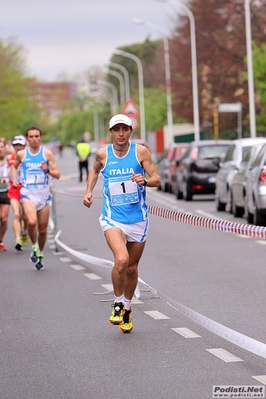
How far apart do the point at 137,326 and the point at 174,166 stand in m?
26.1

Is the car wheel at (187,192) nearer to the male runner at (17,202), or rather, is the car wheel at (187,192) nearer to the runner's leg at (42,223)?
the male runner at (17,202)

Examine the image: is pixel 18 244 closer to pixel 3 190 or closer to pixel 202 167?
pixel 3 190

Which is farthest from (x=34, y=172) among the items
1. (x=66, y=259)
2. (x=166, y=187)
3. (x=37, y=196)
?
(x=166, y=187)

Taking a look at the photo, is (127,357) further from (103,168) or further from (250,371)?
(103,168)

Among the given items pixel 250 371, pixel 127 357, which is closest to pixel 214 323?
pixel 127 357

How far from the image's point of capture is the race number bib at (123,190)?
9742mm

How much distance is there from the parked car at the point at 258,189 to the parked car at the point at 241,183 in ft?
3.47

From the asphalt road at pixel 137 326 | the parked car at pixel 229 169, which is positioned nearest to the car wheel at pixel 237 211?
the parked car at pixel 229 169

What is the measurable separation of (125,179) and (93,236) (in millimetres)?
11455

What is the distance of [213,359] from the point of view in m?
8.17

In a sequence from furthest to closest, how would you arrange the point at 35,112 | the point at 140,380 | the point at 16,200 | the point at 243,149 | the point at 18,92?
the point at 35,112 < the point at 18,92 < the point at 243,149 < the point at 16,200 < the point at 140,380

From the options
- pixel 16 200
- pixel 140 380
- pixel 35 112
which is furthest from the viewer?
pixel 35 112

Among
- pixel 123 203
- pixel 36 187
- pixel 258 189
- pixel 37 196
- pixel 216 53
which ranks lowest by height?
pixel 258 189

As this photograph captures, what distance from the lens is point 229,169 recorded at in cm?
2612
